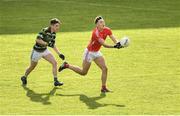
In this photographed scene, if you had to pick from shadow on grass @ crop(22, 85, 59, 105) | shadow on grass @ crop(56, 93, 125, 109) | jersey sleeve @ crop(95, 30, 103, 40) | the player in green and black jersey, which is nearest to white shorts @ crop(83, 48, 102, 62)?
jersey sleeve @ crop(95, 30, 103, 40)

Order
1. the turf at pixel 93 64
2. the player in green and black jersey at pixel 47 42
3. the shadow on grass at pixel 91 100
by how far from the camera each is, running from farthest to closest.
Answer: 1. the player in green and black jersey at pixel 47 42
2. the turf at pixel 93 64
3. the shadow on grass at pixel 91 100

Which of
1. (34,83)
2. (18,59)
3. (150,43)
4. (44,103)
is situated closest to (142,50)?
(150,43)

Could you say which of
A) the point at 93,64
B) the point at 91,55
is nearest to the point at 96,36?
the point at 91,55

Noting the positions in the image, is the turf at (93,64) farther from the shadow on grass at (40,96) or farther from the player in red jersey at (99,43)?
the player in red jersey at (99,43)

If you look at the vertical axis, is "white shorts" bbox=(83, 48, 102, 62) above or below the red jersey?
below

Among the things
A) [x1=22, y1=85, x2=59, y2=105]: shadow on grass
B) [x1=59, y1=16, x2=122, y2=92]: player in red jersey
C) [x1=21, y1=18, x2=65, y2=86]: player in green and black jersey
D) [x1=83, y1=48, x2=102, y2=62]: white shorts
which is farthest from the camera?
[x1=21, y1=18, x2=65, y2=86]: player in green and black jersey

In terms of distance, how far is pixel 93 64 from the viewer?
2202 centimetres

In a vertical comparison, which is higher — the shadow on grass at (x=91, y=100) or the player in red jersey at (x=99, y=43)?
the player in red jersey at (x=99, y=43)

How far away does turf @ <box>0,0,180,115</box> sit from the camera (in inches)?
637

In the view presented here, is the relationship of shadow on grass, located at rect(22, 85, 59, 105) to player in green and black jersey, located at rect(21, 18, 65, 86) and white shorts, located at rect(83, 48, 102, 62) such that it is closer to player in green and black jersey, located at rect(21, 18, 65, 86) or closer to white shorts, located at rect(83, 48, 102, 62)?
player in green and black jersey, located at rect(21, 18, 65, 86)

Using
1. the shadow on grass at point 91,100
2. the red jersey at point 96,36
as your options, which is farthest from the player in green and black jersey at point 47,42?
the shadow on grass at point 91,100

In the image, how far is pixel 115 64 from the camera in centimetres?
2186

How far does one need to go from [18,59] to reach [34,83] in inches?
166

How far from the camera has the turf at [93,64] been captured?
16.2 meters
